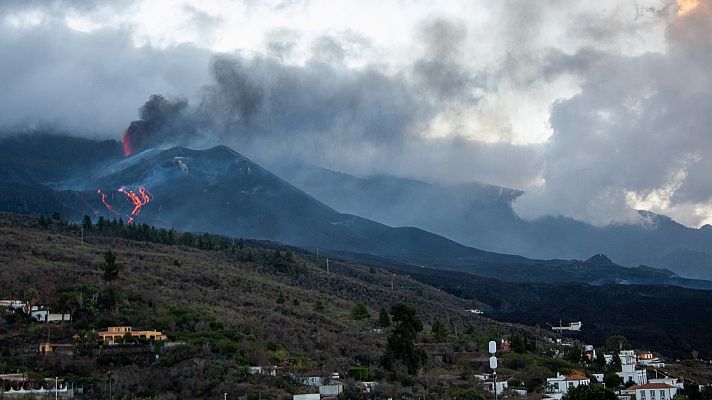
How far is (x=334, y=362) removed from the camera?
289ft

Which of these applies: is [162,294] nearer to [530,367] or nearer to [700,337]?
[530,367]

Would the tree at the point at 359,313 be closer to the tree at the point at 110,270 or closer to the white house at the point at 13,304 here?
the tree at the point at 110,270

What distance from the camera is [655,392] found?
8306 cm

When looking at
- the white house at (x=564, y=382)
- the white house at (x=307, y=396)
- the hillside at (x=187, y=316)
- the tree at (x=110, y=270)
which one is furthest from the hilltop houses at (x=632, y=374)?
the tree at (x=110, y=270)

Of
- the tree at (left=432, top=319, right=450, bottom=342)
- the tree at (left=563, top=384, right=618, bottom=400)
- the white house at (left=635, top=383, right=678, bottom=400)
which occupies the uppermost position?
the tree at (left=432, top=319, right=450, bottom=342)

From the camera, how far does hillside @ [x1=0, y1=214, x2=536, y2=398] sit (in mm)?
74875

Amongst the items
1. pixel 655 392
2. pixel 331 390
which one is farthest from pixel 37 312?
pixel 655 392

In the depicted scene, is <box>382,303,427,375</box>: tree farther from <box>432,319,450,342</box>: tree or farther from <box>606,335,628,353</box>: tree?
<box>606,335,628,353</box>: tree

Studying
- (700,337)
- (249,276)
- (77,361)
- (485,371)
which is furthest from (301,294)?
(700,337)

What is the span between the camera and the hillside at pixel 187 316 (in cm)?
7488

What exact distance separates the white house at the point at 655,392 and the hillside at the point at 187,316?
15.0 meters

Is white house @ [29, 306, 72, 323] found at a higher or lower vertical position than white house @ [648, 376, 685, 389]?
higher

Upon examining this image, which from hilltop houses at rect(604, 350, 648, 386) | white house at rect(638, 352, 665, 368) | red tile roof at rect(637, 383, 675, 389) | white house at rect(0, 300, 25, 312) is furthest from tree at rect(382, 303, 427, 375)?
white house at rect(0, 300, 25, 312)

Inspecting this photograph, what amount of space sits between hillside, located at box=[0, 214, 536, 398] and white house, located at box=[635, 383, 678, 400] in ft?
49.1
